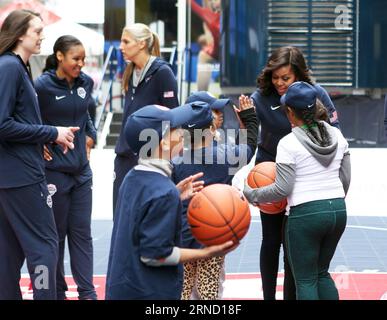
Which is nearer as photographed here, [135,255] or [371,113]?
[135,255]

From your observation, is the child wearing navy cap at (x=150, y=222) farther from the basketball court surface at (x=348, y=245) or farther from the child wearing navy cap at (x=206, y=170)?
the basketball court surface at (x=348, y=245)

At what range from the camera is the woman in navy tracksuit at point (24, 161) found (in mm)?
6238

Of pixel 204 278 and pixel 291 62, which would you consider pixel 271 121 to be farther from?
pixel 204 278

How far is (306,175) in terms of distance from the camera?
5.93 metres

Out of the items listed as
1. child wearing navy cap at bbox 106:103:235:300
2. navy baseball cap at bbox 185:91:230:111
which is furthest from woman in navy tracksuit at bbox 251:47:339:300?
child wearing navy cap at bbox 106:103:235:300

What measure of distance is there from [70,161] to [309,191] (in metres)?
2.30

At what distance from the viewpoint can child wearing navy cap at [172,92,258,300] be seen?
6.10m

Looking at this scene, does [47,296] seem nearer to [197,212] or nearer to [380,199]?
[197,212]

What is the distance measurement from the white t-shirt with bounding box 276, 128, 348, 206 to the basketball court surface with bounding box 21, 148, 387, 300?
79.3 inches

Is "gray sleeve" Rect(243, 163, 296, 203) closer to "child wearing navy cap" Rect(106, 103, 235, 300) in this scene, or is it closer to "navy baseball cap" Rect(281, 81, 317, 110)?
"navy baseball cap" Rect(281, 81, 317, 110)

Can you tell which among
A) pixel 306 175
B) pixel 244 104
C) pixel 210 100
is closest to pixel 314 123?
pixel 306 175

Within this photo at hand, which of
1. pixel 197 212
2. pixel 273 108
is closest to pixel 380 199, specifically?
pixel 273 108
